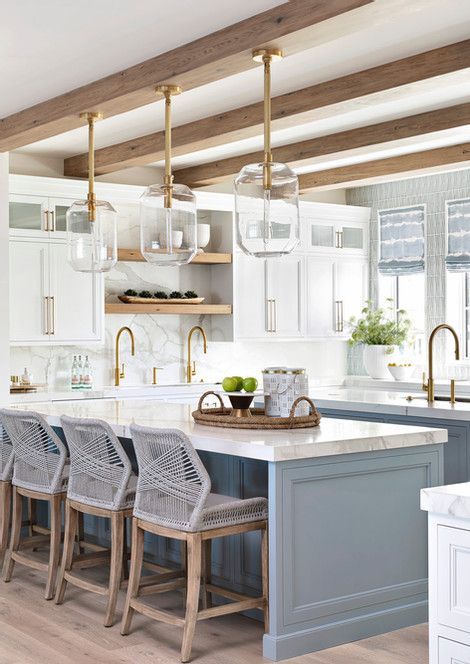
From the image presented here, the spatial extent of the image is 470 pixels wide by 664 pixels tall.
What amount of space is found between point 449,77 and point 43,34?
1.94 meters

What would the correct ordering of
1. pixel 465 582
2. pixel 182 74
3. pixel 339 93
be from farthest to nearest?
pixel 339 93 → pixel 182 74 → pixel 465 582

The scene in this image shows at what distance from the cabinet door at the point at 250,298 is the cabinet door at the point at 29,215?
1.76 m

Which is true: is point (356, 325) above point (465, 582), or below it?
above

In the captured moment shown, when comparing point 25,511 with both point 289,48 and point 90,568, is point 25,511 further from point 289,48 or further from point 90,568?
point 289,48

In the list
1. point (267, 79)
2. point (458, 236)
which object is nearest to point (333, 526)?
point (267, 79)

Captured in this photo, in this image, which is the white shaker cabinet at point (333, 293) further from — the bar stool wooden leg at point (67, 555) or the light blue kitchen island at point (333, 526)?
the bar stool wooden leg at point (67, 555)

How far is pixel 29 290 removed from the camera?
7113 millimetres

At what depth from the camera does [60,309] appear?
23.8 feet

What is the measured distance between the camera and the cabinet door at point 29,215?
705 centimetres

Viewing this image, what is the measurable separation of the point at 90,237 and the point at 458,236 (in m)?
4.00

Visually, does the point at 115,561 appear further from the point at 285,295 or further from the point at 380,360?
the point at 380,360

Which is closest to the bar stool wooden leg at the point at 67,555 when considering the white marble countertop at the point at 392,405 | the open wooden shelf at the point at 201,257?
the white marble countertop at the point at 392,405

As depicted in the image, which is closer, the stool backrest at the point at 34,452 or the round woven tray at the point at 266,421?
the round woven tray at the point at 266,421

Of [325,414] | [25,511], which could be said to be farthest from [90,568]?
[325,414]
